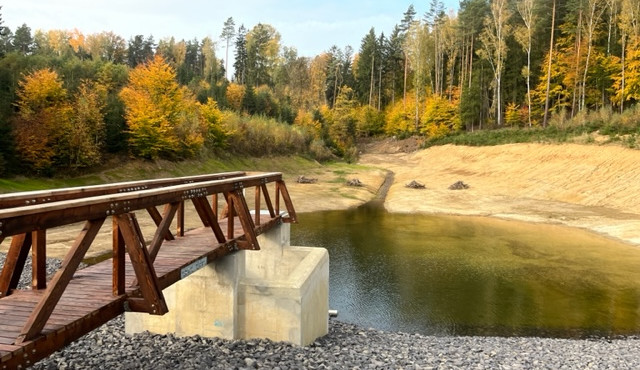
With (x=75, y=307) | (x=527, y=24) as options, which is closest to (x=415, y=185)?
(x=527, y=24)

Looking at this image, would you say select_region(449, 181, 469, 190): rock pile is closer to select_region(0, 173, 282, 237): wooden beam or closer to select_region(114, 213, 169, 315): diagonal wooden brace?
select_region(0, 173, 282, 237): wooden beam

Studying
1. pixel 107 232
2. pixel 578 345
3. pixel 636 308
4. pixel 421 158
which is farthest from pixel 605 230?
pixel 421 158

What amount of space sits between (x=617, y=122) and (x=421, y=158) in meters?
27.5

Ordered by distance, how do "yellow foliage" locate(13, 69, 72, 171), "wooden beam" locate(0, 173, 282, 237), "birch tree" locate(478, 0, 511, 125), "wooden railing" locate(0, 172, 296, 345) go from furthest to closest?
"birch tree" locate(478, 0, 511, 125)
"yellow foliage" locate(13, 69, 72, 171)
"wooden railing" locate(0, 172, 296, 345)
"wooden beam" locate(0, 173, 282, 237)

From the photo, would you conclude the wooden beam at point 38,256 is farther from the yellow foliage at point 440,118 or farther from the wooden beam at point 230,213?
the yellow foliage at point 440,118

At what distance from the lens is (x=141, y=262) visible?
5703 millimetres

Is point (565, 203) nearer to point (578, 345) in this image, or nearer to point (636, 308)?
point (636, 308)

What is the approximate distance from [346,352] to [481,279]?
11.0m

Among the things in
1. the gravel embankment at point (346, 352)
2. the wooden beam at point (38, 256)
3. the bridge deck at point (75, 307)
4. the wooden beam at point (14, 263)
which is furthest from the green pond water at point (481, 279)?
the wooden beam at point (14, 263)

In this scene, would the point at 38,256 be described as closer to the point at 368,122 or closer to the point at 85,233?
the point at 85,233

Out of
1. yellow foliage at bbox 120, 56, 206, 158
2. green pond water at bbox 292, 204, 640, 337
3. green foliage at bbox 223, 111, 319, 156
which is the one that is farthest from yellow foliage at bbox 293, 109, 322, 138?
green pond water at bbox 292, 204, 640, 337

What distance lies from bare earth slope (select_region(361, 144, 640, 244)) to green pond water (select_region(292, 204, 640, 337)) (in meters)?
4.37

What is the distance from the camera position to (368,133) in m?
89.9

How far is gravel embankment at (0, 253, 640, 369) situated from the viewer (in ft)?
27.3
